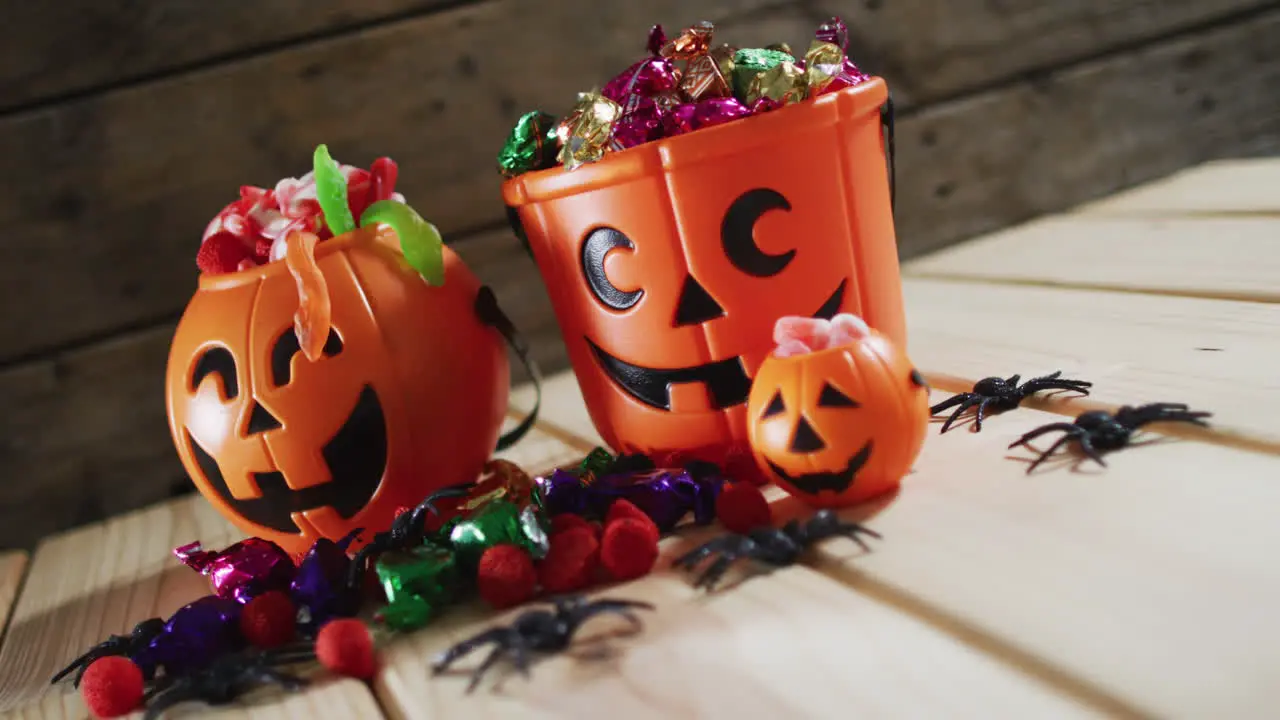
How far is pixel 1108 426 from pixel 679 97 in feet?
1.27

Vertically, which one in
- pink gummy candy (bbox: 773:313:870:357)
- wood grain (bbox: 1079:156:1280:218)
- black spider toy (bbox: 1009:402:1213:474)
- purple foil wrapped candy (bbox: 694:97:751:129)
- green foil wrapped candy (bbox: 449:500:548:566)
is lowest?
wood grain (bbox: 1079:156:1280:218)

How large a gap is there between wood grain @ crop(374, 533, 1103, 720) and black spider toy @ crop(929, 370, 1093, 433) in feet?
0.92

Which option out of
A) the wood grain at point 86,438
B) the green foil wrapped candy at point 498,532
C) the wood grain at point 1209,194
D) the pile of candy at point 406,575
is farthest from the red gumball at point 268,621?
the wood grain at point 1209,194

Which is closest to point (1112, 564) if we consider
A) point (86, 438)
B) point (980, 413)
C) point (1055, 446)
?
point (1055, 446)

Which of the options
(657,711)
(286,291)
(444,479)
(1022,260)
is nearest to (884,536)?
(657,711)

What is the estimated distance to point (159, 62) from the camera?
134cm

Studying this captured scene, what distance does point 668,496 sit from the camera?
0.79 meters

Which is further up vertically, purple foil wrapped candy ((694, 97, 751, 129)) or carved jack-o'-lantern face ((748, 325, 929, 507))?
purple foil wrapped candy ((694, 97, 751, 129))

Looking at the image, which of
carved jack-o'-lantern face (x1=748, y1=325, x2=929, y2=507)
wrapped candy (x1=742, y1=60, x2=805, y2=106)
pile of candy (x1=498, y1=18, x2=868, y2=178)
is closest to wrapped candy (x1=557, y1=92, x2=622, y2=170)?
pile of candy (x1=498, y1=18, x2=868, y2=178)

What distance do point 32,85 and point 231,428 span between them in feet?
2.31

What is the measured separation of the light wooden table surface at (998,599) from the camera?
1.62 feet

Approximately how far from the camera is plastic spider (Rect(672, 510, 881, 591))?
0.68 m

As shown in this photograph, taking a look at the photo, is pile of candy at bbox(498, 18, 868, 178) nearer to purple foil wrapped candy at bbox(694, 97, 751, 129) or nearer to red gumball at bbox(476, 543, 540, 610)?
purple foil wrapped candy at bbox(694, 97, 751, 129)

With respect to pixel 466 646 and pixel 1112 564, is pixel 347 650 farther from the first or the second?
pixel 1112 564
